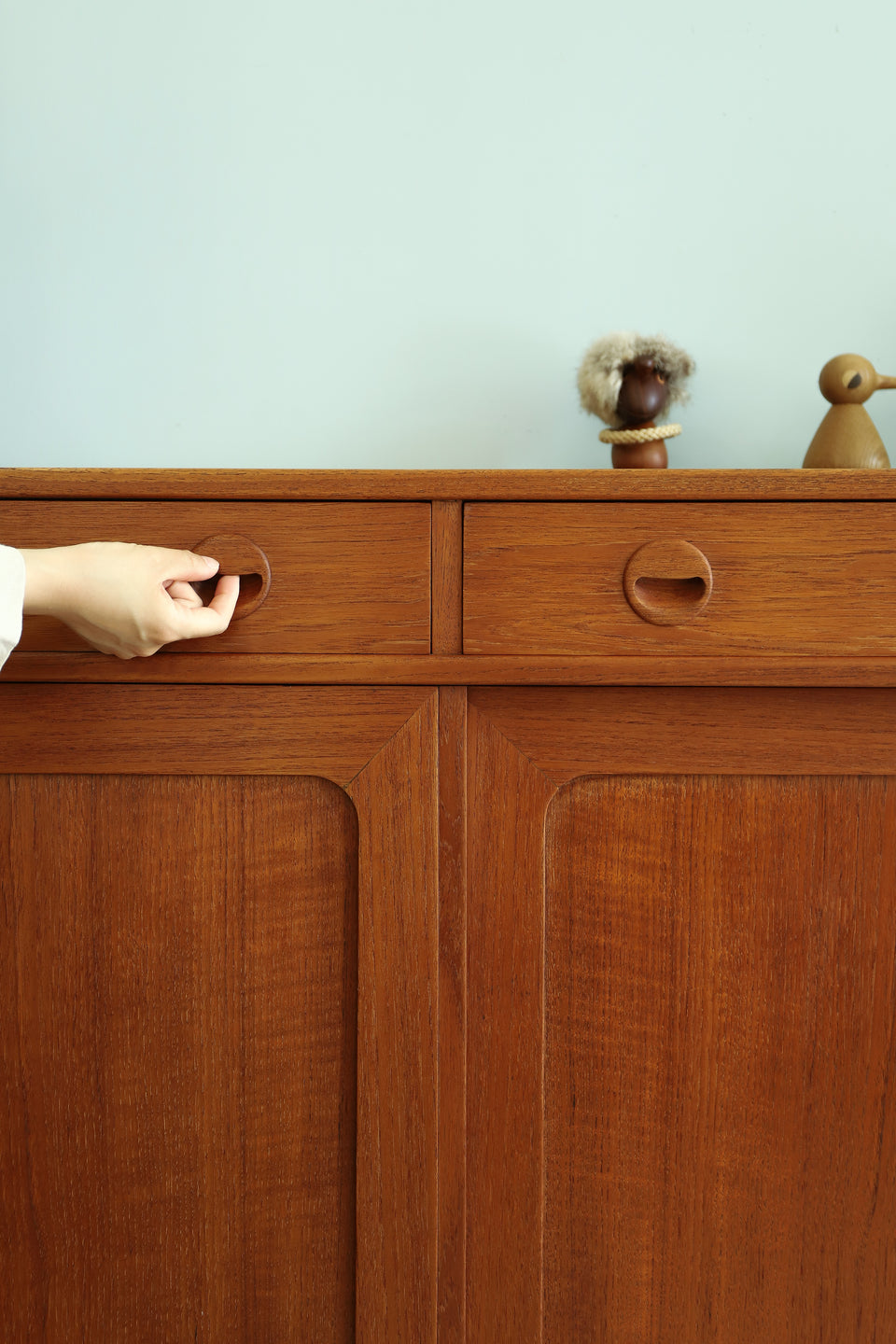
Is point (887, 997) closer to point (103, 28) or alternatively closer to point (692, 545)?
point (692, 545)

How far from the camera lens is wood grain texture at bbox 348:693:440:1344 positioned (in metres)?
0.66

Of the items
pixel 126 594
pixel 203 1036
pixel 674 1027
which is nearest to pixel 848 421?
pixel 674 1027

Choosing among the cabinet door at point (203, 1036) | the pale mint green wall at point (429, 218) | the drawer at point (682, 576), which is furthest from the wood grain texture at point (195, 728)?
the pale mint green wall at point (429, 218)

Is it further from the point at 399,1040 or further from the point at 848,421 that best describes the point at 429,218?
the point at 399,1040

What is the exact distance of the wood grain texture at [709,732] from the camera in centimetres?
66

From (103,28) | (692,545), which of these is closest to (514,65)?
(103,28)

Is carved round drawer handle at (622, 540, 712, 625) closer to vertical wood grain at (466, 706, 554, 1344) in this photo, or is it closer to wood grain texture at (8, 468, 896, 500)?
wood grain texture at (8, 468, 896, 500)

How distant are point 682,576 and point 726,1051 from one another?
1.28ft

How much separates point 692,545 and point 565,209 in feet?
2.14

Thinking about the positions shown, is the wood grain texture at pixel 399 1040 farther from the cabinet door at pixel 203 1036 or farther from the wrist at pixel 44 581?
the wrist at pixel 44 581

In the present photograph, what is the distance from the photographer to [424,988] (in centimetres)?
67

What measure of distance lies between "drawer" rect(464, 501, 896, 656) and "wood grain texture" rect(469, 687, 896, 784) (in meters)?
0.04

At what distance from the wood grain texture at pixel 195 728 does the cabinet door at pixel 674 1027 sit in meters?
0.10

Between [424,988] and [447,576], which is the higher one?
[447,576]
